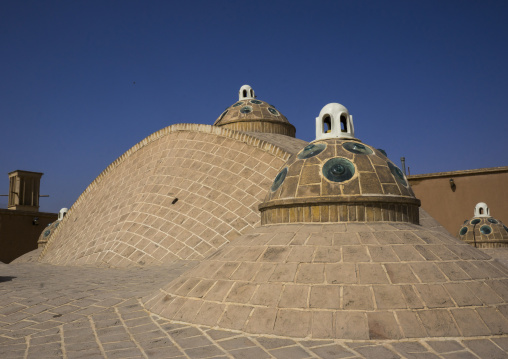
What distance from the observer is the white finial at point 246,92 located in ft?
53.0

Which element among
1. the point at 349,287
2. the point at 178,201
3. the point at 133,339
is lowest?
the point at 133,339

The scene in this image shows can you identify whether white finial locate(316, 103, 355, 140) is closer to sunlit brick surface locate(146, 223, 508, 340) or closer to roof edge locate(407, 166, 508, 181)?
sunlit brick surface locate(146, 223, 508, 340)

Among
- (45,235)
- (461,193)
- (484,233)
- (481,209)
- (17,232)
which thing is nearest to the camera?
(484,233)

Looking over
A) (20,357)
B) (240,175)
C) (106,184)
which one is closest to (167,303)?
(20,357)

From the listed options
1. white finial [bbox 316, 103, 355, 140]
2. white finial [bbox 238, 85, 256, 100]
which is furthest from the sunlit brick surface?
white finial [bbox 238, 85, 256, 100]

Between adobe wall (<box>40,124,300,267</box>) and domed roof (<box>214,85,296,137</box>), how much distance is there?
8.28 ft

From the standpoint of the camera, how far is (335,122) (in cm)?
622

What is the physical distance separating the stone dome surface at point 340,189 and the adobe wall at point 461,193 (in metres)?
17.1

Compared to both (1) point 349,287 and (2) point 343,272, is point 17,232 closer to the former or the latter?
(2) point 343,272

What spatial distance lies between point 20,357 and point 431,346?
356 cm

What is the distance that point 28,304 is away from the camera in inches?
229

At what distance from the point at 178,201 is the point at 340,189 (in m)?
6.07

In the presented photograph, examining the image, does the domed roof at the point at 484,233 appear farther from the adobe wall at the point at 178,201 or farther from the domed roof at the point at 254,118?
the adobe wall at the point at 178,201

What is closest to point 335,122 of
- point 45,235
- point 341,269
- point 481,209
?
point 341,269
